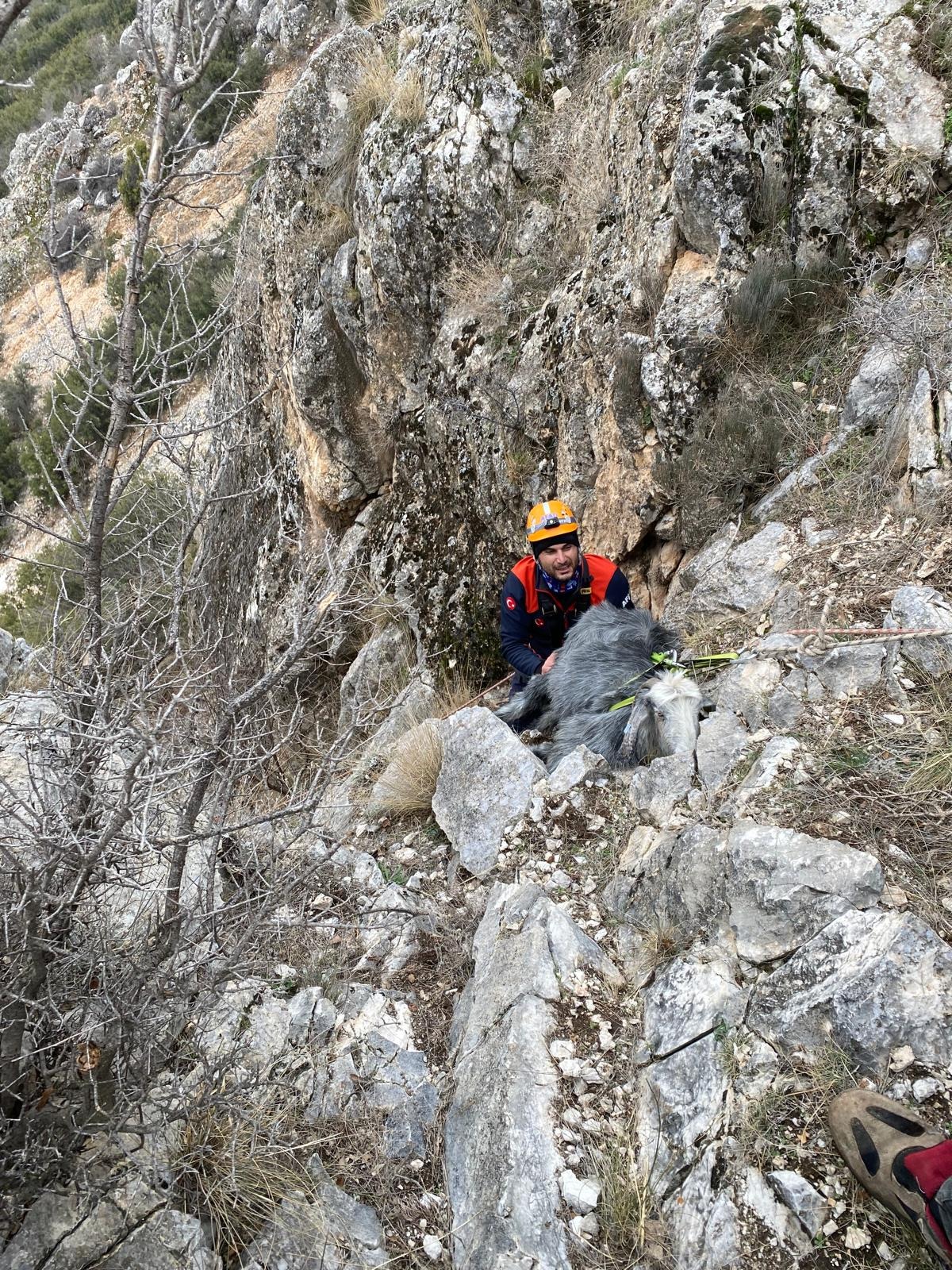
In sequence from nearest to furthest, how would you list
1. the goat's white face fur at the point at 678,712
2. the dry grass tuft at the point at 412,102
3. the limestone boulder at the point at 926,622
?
the limestone boulder at the point at 926,622 < the goat's white face fur at the point at 678,712 < the dry grass tuft at the point at 412,102

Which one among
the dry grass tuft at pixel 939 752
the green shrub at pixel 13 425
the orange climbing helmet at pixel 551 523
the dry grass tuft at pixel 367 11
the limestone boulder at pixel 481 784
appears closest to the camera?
the dry grass tuft at pixel 939 752

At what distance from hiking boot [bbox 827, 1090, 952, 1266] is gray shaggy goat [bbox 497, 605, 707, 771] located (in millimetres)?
1495

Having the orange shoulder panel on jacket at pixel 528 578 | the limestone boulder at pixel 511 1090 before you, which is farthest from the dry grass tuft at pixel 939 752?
the orange shoulder panel on jacket at pixel 528 578

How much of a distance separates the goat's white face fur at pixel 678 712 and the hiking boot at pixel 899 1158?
4.88 feet

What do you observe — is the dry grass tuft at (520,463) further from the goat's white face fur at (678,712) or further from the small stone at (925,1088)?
the small stone at (925,1088)

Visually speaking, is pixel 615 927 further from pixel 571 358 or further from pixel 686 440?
pixel 571 358

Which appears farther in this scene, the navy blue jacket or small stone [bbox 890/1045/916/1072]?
the navy blue jacket

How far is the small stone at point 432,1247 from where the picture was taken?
233 cm

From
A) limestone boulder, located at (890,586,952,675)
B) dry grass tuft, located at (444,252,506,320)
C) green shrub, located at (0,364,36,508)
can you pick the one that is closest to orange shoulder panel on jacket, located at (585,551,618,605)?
limestone boulder, located at (890,586,952,675)

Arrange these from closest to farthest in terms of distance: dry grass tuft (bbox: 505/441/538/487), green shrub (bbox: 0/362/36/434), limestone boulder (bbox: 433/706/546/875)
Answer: limestone boulder (bbox: 433/706/546/875) → dry grass tuft (bbox: 505/441/538/487) → green shrub (bbox: 0/362/36/434)

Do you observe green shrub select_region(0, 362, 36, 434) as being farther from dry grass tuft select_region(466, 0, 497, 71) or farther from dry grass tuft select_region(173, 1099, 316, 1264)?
dry grass tuft select_region(173, 1099, 316, 1264)

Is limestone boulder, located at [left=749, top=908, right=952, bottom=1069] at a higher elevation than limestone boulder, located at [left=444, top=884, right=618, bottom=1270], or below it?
higher

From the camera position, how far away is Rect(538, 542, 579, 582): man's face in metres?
4.58

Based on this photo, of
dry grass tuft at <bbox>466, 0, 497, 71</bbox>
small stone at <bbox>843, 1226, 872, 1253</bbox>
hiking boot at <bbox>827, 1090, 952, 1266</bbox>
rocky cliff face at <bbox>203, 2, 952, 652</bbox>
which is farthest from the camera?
dry grass tuft at <bbox>466, 0, 497, 71</bbox>
